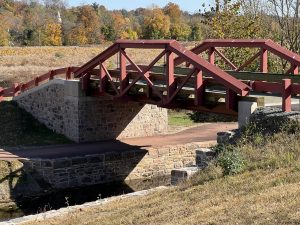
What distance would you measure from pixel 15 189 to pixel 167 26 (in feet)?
228

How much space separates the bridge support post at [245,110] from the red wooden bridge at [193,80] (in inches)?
7.6

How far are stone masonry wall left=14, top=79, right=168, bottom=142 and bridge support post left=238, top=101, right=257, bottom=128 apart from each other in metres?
7.79

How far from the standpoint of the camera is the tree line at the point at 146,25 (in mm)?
29641

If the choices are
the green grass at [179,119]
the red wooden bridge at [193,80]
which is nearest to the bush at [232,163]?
the red wooden bridge at [193,80]

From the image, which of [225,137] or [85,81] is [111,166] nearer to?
[85,81]

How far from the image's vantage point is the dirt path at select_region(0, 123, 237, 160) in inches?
729

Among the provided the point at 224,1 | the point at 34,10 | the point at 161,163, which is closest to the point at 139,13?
the point at 34,10

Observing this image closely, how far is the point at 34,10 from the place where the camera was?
96125 millimetres

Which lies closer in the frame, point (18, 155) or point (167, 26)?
point (18, 155)

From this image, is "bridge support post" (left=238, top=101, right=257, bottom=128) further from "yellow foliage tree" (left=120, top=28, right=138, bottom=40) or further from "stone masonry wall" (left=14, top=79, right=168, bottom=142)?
"yellow foliage tree" (left=120, top=28, right=138, bottom=40)

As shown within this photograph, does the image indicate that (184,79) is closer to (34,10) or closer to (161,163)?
(161,163)

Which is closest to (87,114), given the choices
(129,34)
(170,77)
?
(170,77)

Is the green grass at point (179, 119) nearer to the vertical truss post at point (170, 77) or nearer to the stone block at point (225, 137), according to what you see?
the vertical truss post at point (170, 77)

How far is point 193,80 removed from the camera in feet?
53.5
